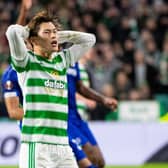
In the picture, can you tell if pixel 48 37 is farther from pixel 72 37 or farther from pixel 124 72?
pixel 124 72

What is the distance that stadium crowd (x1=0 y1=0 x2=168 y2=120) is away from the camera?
15.8m

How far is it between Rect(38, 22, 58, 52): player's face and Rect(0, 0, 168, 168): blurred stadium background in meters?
6.58

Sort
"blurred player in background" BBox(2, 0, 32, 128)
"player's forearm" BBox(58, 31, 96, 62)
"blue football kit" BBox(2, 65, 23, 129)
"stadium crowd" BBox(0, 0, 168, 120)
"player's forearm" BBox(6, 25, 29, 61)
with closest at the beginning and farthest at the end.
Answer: "player's forearm" BBox(6, 25, 29, 61) < "player's forearm" BBox(58, 31, 96, 62) < "blurred player in background" BBox(2, 0, 32, 128) < "blue football kit" BBox(2, 65, 23, 129) < "stadium crowd" BBox(0, 0, 168, 120)

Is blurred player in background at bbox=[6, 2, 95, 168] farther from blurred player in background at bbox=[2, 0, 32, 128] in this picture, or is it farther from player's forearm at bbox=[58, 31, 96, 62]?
blurred player in background at bbox=[2, 0, 32, 128]

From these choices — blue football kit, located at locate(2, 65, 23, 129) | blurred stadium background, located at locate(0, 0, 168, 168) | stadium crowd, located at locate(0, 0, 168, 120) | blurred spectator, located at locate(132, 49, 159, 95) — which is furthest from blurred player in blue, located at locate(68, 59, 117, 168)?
blurred spectator, located at locate(132, 49, 159, 95)

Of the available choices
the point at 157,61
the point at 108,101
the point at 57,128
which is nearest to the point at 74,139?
the point at 108,101

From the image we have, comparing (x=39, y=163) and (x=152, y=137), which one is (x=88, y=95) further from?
(x=152, y=137)

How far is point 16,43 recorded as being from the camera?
7.03 meters

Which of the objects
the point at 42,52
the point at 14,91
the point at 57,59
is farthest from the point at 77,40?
the point at 14,91

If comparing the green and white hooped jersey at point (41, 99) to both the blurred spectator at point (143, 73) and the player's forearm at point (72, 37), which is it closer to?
the player's forearm at point (72, 37)

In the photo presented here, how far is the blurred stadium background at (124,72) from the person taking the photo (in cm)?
1380

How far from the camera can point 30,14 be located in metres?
17.9

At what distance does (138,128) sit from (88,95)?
411 centimetres

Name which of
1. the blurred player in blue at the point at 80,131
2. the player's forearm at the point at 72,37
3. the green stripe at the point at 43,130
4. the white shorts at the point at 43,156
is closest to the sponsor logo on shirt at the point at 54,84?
the green stripe at the point at 43,130
